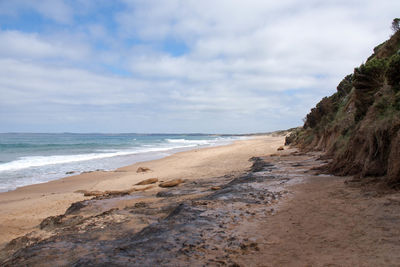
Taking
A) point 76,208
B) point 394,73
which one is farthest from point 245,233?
point 394,73

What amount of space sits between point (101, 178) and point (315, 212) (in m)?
12.1

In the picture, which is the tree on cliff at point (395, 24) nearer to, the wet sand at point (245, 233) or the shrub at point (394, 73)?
the shrub at point (394, 73)

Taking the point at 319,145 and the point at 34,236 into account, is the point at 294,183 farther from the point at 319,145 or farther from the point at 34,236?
the point at 319,145

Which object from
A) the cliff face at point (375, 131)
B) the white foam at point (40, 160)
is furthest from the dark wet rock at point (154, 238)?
the white foam at point (40, 160)

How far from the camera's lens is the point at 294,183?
7.46 m

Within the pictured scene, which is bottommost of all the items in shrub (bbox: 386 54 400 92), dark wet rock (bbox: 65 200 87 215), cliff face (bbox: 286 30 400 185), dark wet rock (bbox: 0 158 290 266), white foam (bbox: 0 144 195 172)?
white foam (bbox: 0 144 195 172)

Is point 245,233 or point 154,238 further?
point 245,233

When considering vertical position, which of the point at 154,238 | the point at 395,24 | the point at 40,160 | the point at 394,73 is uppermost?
the point at 395,24

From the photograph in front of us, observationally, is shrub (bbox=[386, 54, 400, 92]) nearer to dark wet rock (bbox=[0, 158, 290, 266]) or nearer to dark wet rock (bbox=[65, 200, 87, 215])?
dark wet rock (bbox=[0, 158, 290, 266])

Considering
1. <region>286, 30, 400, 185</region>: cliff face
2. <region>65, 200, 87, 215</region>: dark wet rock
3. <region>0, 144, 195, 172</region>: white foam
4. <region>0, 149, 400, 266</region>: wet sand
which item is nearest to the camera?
<region>0, 149, 400, 266</region>: wet sand

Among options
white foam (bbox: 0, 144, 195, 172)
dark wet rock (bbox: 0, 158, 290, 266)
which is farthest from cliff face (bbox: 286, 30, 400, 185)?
white foam (bbox: 0, 144, 195, 172)

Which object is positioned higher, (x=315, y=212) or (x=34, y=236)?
(x=315, y=212)

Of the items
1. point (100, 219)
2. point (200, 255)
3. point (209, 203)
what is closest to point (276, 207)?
point (209, 203)

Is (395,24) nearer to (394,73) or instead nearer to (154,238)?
(394,73)
